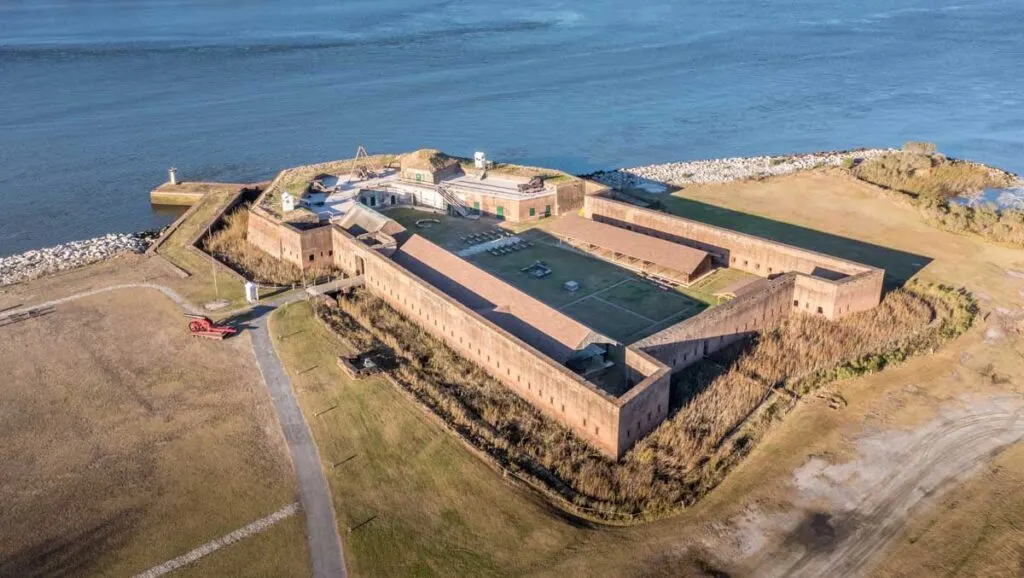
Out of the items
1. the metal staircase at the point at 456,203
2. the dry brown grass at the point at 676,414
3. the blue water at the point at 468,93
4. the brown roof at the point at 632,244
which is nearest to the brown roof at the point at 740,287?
the brown roof at the point at 632,244

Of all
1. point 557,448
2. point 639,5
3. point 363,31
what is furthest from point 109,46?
point 557,448

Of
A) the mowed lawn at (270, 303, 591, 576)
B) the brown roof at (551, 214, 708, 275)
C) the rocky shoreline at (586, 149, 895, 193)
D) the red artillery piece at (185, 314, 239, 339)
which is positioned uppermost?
the rocky shoreline at (586, 149, 895, 193)

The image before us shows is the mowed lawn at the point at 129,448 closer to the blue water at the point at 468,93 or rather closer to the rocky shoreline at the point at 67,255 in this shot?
the rocky shoreline at the point at 67,255

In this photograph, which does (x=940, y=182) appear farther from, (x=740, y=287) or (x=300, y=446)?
(x=300, y=446)

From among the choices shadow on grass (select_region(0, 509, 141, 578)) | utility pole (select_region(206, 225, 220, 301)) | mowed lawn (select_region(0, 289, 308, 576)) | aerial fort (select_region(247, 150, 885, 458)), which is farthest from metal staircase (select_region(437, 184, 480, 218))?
shadow on grass (select_region(0, 509, 141, 578))

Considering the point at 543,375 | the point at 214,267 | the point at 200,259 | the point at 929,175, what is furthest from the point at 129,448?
the point at 929,175

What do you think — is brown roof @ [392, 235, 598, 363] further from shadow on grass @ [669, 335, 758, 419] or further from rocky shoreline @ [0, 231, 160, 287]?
rocky shoreline @ [0, 231, 160, 287]
